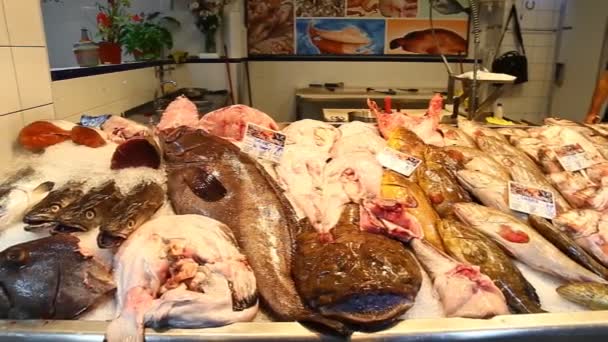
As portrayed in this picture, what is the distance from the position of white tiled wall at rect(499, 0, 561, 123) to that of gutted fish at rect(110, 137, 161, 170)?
198 inches

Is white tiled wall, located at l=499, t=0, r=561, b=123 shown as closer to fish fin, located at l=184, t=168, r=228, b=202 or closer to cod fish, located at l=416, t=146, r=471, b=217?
cod fish, located at l=416, t=146, r=471, b=217

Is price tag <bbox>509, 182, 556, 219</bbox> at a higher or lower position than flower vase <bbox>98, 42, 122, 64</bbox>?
lower

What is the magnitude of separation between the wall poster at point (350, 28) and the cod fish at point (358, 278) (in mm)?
4812

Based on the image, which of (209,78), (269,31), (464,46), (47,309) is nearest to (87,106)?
(47,309)

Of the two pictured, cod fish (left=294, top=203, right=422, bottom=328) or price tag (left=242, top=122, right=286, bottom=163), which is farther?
price tag (left=242, top=122, right=286, bottom=163)

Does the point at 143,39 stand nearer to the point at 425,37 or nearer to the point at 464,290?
the point at 425,37

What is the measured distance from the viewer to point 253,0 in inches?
217

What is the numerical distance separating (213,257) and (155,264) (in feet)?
0.41

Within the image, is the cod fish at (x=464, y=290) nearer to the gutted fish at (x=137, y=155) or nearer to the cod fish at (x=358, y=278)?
the cod fish at (x=358, y=278)

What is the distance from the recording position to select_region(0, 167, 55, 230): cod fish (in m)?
1.22

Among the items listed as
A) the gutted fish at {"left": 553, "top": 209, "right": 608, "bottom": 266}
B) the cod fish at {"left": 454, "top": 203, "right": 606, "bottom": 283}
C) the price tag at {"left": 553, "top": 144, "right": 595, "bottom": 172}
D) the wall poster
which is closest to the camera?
the cod fish at {"left": 454, "top": 203, "right": 606, "bottom": 283}

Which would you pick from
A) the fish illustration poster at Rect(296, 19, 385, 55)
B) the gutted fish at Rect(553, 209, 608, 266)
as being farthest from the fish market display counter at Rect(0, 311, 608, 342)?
the fish illustration poster at Rect(296, 19, 385, 55)

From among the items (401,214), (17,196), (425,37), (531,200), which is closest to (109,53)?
(17,196)

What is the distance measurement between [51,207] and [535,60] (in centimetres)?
574
